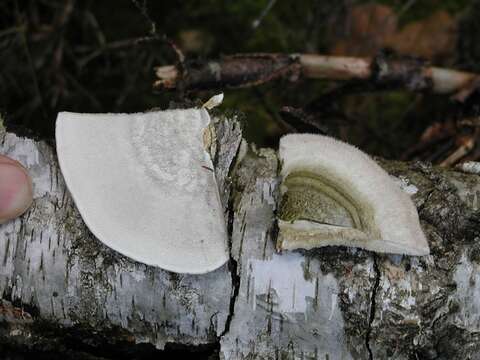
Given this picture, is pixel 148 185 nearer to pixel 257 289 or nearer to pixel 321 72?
pixel 257 289

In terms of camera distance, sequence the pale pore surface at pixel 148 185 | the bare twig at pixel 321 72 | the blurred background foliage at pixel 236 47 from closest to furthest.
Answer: the pale pore surface at pixel 148 185
the bare twig at pixel 321 72
the blurred background foliage at pixel 236 47

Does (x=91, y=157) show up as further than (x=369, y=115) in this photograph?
No

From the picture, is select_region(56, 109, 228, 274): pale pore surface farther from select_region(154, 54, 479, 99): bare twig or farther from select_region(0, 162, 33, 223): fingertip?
select_region(154, 54, 479, 99): bare twig

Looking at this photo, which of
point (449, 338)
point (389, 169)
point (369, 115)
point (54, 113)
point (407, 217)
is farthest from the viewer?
point (369, 115)

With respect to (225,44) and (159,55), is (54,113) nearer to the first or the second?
(159,55)

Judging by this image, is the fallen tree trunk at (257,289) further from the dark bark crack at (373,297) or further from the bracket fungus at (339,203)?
the bracket fungus at (339,203)

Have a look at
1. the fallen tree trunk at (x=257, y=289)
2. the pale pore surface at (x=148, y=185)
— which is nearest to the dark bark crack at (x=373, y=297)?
A: the fallen tree trunk at (x=257, y=289)

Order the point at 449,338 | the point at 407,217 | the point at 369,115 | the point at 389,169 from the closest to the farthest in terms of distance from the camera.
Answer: the point at 407,217 < the point at 449,338 < the point at 389,169 < the point at 369,115

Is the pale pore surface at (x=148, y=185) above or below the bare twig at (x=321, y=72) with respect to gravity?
below

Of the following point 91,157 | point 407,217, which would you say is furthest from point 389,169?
point 91,157
